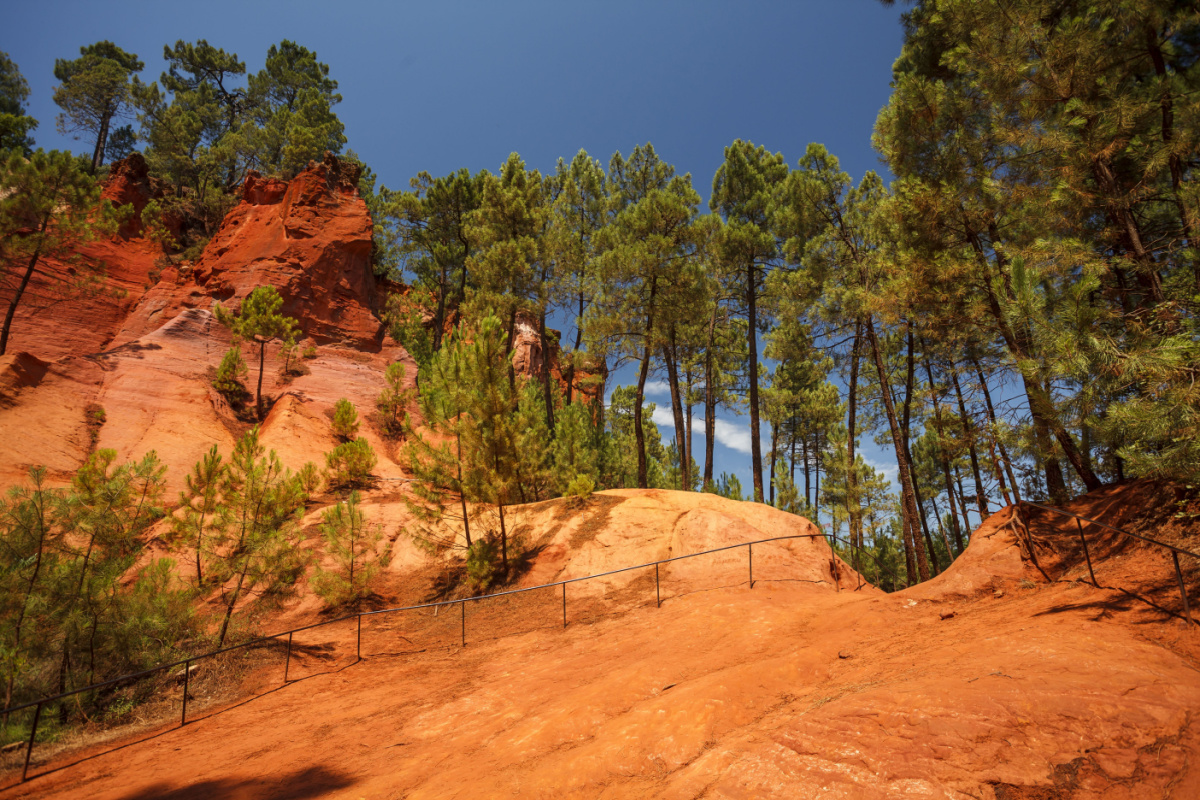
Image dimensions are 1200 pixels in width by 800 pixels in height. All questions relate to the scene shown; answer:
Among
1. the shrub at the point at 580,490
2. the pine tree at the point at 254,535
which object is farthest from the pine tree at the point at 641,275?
the pine tree at the point at 254,535

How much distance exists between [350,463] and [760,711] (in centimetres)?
1551

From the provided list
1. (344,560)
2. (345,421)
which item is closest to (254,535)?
(344,560)

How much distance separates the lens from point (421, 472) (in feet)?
45.3

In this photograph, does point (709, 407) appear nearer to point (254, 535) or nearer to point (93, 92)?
point (254, 535)

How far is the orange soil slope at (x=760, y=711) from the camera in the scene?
392 cm

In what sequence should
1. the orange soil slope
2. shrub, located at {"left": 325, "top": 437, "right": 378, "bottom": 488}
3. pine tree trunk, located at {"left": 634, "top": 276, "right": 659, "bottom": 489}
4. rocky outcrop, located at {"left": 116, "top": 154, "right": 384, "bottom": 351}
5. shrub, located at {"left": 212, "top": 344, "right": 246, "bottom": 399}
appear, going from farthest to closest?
rocky outcrop, located at {"left": 116, "top": 154, "right": 384, "bottom": 351}, shrub, located at {"left": 212, "top": 344, "right": 246, "bottom": 399}, pine tree trunk, located at {"left": 634, "top": 276, "right": 659, "bottom": 489}, shrub, located at {"left": 325, "top": 437, "right": 378, "bottom": 488}, the orange soil slope

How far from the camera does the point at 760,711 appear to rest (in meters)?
5.68

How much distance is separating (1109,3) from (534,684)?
15180 mm

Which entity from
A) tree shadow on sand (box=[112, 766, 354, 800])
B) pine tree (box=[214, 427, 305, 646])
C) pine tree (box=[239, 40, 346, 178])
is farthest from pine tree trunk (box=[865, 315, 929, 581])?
pine tree (box=[239, 40, 346, 178])

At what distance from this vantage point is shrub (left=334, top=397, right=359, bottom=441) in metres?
20.6

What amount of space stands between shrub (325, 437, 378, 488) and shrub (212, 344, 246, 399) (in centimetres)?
724

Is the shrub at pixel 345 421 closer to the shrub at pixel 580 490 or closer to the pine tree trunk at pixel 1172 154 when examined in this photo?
the shrub at pixel 580 490

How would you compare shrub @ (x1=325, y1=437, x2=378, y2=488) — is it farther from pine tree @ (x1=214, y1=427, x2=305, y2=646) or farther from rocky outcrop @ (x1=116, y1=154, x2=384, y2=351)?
rocky outcrop @ (x1=116, y1=154, x2=384, y2=351)

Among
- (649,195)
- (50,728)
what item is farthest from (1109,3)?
(50,728)
